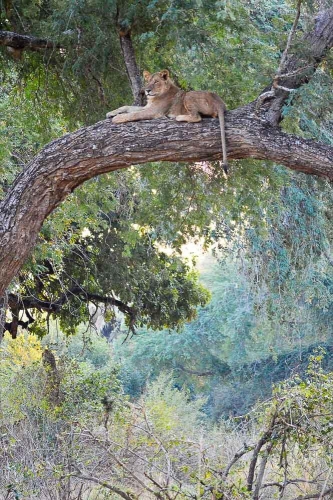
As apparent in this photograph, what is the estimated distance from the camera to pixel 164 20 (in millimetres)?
7363

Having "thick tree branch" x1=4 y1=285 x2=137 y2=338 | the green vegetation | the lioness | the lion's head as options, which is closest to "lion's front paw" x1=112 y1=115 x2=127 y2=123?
the lioness

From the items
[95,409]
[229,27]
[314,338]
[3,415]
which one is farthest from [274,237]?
[314,338]

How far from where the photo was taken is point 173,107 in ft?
22.3

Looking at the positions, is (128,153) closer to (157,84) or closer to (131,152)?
(131,152)

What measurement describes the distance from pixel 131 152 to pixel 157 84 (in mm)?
1037

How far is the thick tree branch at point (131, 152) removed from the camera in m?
6.22

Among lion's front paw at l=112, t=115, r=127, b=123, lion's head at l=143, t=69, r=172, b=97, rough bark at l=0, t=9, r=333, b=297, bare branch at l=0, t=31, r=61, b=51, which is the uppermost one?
bare branch at l=0, t=31, r=61, b=51

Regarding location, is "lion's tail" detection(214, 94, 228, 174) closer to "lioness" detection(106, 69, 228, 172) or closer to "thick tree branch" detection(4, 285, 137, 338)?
"lioness" detection(106, 69, 228, 172)

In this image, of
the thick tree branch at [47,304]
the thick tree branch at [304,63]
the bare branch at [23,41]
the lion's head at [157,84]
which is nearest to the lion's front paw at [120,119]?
the lion's head at [157,84]

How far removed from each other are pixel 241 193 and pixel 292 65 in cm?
180

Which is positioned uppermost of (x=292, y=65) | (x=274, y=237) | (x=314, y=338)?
(x=292, y=65)

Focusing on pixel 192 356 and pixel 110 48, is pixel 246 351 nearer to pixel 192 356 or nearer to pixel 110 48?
pixel 192 356

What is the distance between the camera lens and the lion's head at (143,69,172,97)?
6.90 meters

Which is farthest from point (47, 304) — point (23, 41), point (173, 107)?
point (173, 107)
